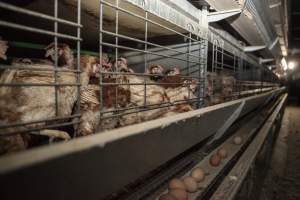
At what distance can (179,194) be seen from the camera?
1.01m

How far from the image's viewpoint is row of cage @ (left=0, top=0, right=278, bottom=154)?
2.02ft

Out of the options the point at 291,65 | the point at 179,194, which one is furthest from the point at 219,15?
the point at 291,65

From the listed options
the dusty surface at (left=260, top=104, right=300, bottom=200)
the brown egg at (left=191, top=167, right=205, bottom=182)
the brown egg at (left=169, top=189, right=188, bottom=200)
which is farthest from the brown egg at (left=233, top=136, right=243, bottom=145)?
the brown egg at (left=169, top=189, right=188, bottom=200)

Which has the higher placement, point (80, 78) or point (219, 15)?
point (219, 15)

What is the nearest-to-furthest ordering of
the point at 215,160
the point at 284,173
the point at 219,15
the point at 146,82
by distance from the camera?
1. the point at 146,82
2. the point at 215,160
3. the point at 219,15
4. the point at 284,173

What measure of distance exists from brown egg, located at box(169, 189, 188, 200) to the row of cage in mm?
357

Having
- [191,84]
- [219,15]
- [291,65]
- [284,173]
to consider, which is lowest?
[284,173]

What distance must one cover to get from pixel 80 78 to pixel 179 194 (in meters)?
0.62

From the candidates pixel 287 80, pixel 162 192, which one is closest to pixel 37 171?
pixel 162 192

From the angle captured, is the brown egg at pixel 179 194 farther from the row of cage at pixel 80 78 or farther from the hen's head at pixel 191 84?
the hen's head at pixel 191 84

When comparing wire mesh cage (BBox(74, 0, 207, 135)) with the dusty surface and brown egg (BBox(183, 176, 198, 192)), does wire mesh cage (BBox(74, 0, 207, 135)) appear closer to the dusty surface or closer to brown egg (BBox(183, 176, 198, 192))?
brown egg (BBox(183, 176, 198, 192))

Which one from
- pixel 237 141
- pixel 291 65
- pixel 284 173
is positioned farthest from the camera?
pixel 291 65

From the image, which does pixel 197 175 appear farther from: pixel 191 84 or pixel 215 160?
pixel 191 84

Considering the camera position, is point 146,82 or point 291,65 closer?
point 146,82
